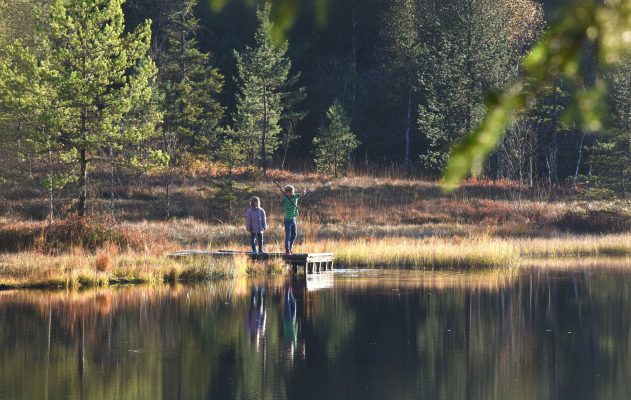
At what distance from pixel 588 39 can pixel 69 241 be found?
28506mm

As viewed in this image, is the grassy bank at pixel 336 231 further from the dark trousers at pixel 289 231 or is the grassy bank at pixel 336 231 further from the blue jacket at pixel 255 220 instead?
the blue jacket at pixel 255 220

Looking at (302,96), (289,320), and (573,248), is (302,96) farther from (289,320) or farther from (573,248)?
(289,320)

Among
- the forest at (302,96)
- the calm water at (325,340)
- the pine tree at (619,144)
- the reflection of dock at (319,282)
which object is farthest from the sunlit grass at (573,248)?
the reflection of dock at (319,282)

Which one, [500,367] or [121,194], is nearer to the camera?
[500,367]

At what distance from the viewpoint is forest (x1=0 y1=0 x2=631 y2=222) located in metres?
34.4

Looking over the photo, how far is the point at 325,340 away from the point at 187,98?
32785 millimetres

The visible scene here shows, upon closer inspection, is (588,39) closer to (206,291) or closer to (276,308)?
(276,308)

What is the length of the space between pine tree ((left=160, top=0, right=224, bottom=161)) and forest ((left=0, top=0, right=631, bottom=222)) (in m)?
0.12

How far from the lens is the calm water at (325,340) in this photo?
15867 millimetres

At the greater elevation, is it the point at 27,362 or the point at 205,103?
the point at 205,103

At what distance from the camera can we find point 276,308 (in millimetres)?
24281

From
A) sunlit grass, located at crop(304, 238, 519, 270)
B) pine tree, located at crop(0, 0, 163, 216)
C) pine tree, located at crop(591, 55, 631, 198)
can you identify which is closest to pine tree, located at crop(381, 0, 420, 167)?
pine tree, located at crop(591, 55, 631, 198)

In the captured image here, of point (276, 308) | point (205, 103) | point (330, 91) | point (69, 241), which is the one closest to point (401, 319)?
point (276, 308)

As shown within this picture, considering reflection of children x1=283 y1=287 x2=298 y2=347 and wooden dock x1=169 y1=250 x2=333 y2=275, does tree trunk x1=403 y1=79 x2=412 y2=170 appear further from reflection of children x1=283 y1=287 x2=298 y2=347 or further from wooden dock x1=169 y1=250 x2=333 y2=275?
reflection of children x1=283 y1=287 x2=298 y2=347
